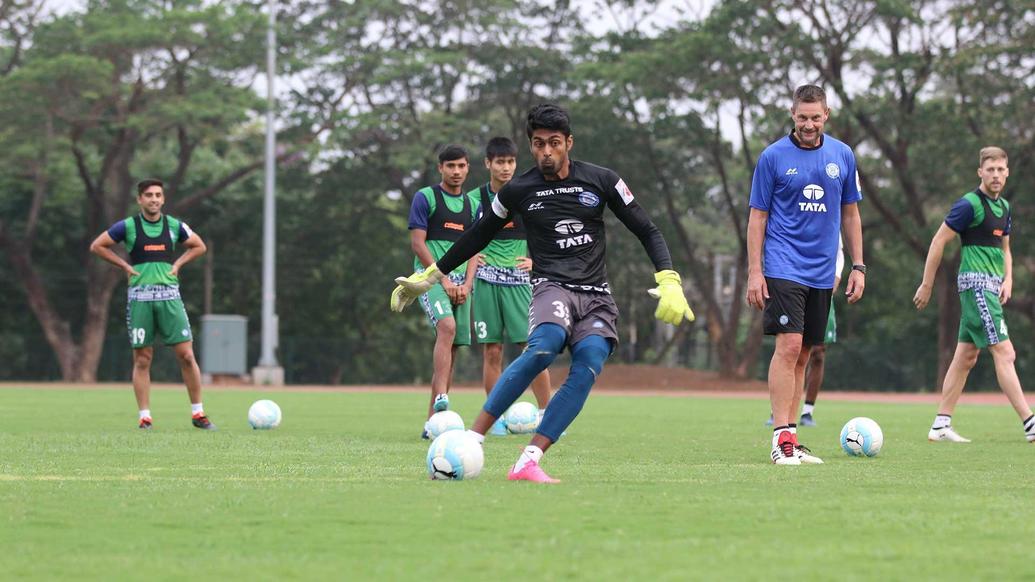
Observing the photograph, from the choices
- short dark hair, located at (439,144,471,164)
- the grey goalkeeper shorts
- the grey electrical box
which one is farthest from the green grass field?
the grey electrical box

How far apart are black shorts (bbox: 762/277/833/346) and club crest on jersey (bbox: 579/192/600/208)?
6.47 ft

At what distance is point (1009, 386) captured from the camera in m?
12.3

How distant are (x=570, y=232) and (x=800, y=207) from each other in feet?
7.07

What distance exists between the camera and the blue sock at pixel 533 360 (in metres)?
7.70

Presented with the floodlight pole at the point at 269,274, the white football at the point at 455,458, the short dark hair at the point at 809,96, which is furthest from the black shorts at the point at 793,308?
the floodlight pole at the point at 269,274

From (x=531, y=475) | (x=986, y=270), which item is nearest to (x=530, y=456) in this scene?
(x=531, y=475)

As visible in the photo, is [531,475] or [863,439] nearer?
[531,475]

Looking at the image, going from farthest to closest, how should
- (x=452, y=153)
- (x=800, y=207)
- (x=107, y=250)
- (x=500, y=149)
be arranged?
(x=107, y=250)
(x=452, y=153)
(x=500, y=149)
(x=800, y=207)

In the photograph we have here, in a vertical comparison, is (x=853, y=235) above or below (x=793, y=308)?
above

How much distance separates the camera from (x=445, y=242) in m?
12.7

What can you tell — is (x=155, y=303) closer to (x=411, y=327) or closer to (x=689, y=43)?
(x=689, y=43)

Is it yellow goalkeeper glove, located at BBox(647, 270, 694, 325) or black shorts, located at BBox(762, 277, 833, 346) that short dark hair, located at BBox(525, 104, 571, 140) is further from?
black shorts, located at BBox(762, 277, 833, 346)

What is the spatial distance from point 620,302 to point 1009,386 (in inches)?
1521

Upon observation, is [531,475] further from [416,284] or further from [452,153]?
[452,153]
